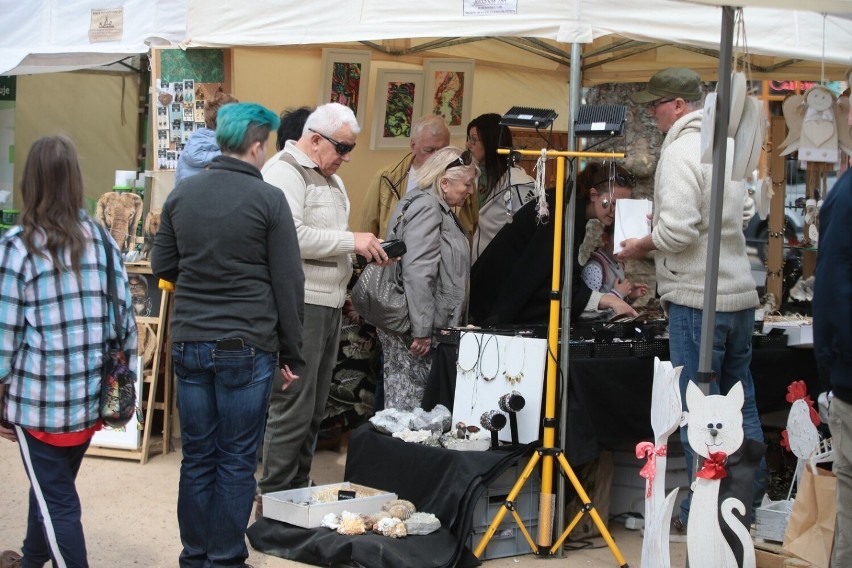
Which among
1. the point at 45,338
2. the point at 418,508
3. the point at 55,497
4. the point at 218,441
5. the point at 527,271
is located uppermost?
the point at 527,271

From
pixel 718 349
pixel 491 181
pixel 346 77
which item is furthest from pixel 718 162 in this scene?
pixel 346 77

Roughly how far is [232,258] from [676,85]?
215cm

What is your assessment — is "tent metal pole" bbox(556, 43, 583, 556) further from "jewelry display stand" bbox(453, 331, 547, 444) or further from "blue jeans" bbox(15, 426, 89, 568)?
Result: "blue jeans" bbox(15, 426, 89, 568)

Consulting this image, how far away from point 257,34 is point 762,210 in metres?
2.44

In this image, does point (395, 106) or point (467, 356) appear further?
point (395, 106)

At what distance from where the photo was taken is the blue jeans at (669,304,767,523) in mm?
4500

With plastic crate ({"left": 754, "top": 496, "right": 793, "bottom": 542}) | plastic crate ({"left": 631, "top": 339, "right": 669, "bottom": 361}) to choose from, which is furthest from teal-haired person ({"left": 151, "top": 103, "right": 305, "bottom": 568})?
plastic crate ({"left": 754, "top": 496, "right": 793, "bottom": 542})

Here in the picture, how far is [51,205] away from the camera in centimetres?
344

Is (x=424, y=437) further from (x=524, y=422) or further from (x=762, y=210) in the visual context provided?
(x=762, y=210)

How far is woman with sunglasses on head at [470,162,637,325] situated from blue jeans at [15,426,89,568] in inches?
91.6

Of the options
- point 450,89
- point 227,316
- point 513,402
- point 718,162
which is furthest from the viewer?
point 450,89

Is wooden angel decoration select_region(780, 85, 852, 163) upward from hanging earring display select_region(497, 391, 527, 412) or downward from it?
upward

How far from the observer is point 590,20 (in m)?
4.39

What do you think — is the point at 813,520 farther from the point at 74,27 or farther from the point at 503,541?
the point at 74,27
